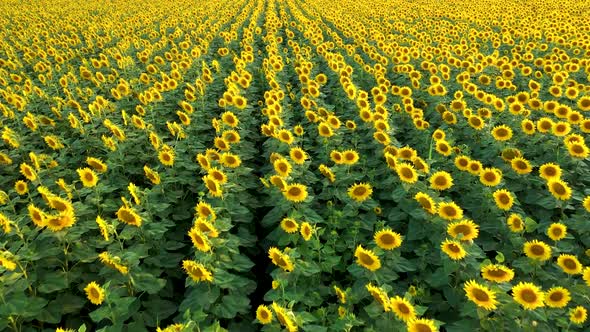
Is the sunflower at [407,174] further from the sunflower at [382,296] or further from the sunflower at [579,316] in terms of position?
the sunflower at [579,316]

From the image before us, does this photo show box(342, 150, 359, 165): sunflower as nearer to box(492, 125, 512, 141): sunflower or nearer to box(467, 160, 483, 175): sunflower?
box(467, 160, 483, 175): sunflower

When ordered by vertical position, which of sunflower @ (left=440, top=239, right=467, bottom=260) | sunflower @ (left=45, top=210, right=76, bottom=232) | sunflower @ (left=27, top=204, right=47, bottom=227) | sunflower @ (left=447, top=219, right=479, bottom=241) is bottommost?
sunflower @ (left=447, top=219, right=479, bottom=241)

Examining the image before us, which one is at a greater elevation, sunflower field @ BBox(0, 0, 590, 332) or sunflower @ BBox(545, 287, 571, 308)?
sunflower @ BBox(545, 287, 571, 308)

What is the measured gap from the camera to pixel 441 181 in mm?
4184

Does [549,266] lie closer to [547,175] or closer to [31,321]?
[547,175]

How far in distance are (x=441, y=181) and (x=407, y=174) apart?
365 mm

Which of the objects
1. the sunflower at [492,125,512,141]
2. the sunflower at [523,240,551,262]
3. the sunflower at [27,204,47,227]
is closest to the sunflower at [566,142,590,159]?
the sunflower at [492,125,512,141]

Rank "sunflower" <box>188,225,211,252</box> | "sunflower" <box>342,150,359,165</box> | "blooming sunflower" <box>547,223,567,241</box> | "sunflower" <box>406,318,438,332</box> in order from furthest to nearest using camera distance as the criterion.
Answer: "sunflower" <box>342,150,359,165</box> → "blooming sunflower" <box>547,223,567,241</box> → "sunflower" <box>188,225,211,252</box> → "sunflower" <box>406,318,438,332</box>

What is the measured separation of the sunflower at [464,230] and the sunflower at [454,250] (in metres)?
0.21

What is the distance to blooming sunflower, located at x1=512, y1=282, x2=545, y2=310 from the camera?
8.93ft

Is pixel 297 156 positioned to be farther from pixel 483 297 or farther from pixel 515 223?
pixel 483 297

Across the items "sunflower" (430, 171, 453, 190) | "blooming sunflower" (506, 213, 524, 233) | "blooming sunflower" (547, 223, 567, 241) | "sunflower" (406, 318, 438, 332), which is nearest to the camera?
"sunflower" (406, 318, 438, 332)

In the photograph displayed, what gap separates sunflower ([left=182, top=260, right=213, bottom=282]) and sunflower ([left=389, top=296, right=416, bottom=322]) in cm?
136

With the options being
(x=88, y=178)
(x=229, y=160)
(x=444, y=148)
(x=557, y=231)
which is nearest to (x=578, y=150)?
(x=444, y=148)
